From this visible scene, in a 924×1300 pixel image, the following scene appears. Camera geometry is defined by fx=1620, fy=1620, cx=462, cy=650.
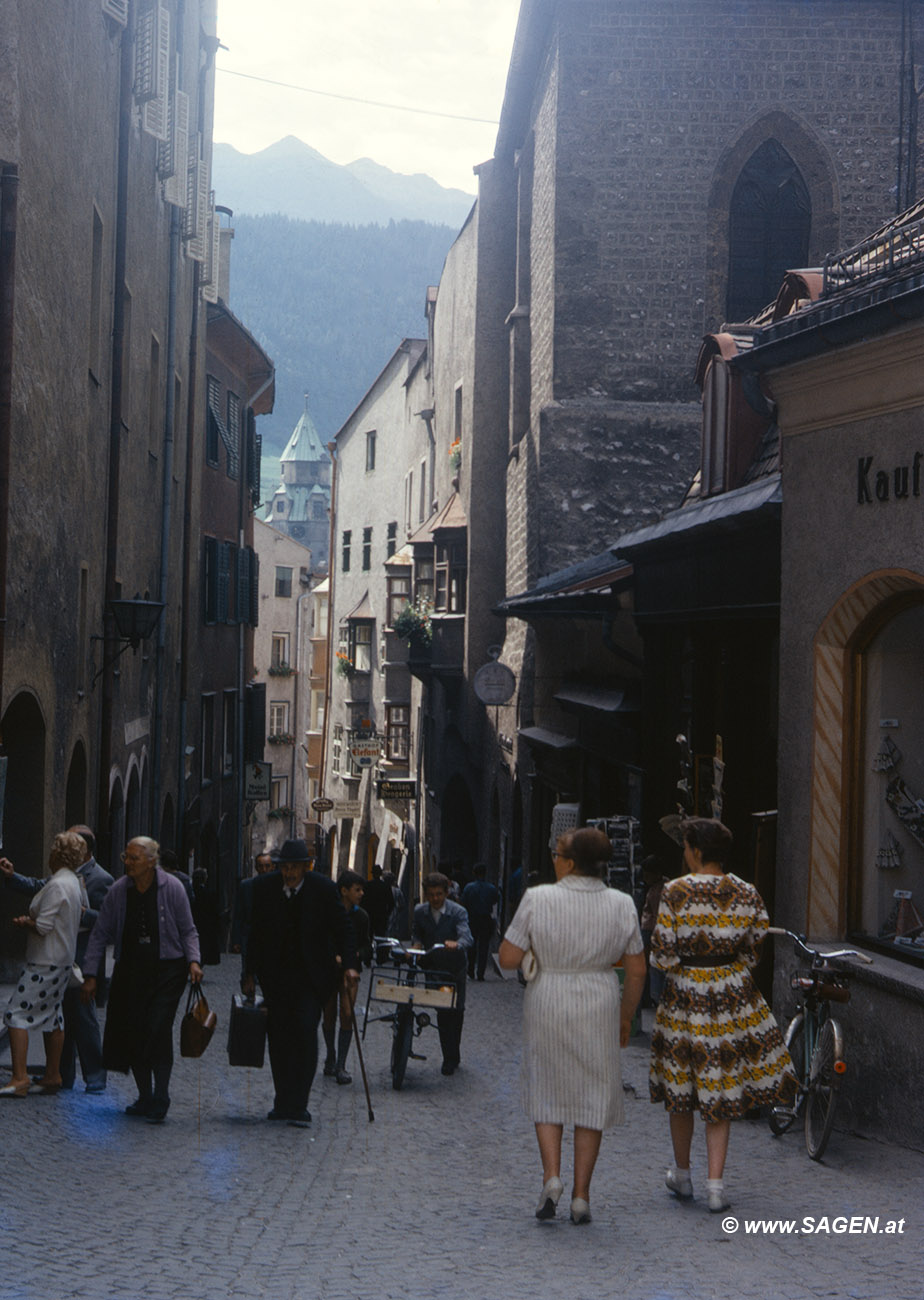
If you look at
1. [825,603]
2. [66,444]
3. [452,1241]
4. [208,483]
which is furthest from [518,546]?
[452,1241]

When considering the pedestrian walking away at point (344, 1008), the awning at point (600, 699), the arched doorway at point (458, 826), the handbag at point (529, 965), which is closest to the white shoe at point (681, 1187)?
the handbag at point (529, 965)

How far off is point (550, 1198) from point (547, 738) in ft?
56.8

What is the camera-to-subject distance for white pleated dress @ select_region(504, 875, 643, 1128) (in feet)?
19.8

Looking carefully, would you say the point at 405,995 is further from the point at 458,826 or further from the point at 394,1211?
the point at 458,826

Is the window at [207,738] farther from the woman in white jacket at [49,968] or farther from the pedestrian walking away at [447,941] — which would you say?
the woman in white jacket at [49,968]

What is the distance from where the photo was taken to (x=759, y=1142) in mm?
8164

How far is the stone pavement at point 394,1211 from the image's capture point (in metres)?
5.07

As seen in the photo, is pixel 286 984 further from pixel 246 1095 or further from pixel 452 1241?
pixel 452 1241

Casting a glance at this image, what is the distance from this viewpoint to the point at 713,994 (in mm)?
6371

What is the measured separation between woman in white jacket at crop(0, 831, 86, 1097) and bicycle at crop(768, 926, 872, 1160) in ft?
12.2

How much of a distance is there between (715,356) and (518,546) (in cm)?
1199

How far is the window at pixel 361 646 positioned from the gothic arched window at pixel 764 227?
25.5 meters

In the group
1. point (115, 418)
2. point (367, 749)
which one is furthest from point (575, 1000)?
point (367, 749)

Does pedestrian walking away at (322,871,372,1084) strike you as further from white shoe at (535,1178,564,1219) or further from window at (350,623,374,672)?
window at (350,623,374,672)
